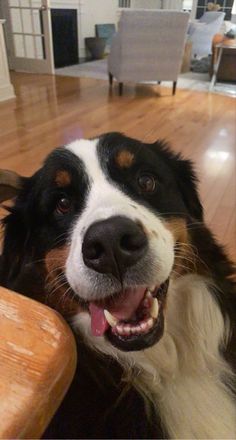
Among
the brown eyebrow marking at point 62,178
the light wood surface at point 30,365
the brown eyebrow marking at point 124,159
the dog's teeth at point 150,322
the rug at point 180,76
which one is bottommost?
the rug at point 180,76

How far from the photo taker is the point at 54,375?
0.33 meters

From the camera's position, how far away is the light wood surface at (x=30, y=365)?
30cm

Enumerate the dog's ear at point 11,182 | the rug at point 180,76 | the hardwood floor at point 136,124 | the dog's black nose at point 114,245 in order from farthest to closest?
the rug at point 180,76, the hardwood floor at point 136,124, the dog's ear at point 11,182, the dog's black nose at point 114,245

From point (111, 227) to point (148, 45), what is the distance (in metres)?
4.68

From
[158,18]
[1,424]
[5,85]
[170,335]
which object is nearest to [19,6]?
[5,85]

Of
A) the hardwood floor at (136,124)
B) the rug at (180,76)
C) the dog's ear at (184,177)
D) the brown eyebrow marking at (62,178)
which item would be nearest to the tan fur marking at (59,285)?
the brown eyebrow marking at (62,178)

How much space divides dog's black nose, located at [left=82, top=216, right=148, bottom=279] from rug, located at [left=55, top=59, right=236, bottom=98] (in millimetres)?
5017

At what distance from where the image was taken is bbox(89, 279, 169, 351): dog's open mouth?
0.79 m

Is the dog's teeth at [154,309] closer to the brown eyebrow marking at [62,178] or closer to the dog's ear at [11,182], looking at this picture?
the brown eyebrow marking at [62,178]

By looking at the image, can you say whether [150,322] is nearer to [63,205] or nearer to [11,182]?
[63,205]

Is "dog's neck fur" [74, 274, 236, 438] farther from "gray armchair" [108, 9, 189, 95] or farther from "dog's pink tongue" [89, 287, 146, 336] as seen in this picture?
"gray armchair" [108, 9, 189, 95]

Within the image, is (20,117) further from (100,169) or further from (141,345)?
(141,345)

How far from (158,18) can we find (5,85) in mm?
→ 2161

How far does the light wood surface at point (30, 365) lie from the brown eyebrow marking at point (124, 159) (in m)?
0.62
